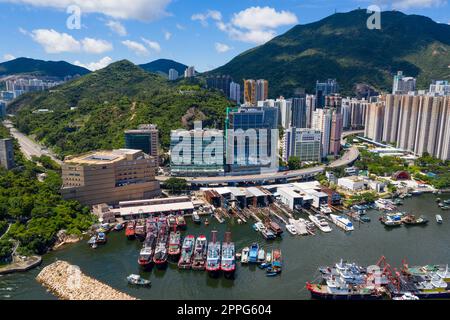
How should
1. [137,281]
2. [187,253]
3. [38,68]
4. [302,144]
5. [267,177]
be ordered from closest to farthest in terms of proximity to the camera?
[137,281]
[187,253]
[267,177]
[302,144]
[38,68]

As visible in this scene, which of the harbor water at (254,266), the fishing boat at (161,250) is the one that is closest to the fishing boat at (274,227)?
the harbor water at (254,266)

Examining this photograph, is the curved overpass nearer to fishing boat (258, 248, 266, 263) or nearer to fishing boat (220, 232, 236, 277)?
fishing boat (220, 232, 236, 277)

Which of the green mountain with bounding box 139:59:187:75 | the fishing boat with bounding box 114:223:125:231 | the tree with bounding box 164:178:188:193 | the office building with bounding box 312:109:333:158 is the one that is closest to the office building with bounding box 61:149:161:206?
the tree with bounding box 164:178:188:193

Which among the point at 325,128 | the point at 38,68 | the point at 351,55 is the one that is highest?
the point at 351,55

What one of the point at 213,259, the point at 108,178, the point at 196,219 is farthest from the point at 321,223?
the point at 108,178

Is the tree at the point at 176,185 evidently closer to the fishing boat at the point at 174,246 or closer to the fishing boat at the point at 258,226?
the fishing boat at the point at 258,226

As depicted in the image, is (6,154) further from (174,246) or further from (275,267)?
(275,267)

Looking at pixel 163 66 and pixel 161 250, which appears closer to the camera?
pixel 161 250
